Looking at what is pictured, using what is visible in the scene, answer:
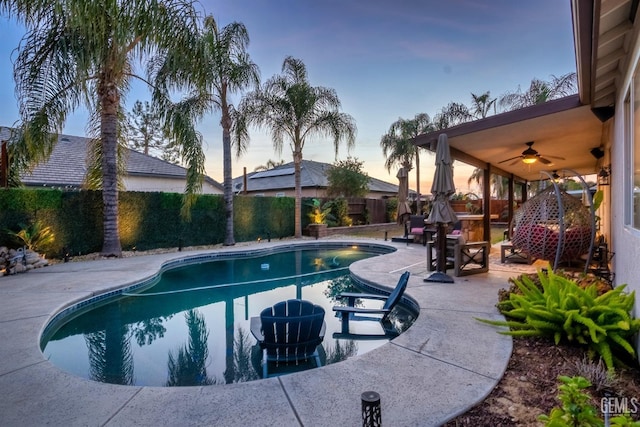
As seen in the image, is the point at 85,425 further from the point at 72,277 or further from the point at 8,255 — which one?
the point at 8,255

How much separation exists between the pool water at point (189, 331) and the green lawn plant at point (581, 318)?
1943 mm

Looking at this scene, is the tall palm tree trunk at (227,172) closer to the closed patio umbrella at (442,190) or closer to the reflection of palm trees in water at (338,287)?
the reflection of palm trees in water at (338,287)

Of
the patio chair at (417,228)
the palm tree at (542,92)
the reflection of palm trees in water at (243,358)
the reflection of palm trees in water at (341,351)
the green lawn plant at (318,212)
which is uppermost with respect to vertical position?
the palm tree at (542,92)

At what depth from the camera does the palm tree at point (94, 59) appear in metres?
8.04

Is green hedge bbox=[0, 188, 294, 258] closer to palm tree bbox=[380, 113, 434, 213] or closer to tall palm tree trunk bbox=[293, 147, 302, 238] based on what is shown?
tall palm tree trunk bbox=[293, 147, 302, 238]

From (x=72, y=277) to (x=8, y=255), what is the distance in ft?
7.84

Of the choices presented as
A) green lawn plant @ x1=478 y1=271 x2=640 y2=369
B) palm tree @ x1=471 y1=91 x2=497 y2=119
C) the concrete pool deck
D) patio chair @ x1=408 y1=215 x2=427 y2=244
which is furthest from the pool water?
palm tree @ x1=471 y1=91 x2=497 y2=119

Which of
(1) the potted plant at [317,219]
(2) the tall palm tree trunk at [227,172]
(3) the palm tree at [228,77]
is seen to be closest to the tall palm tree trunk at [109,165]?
(3) the palm tree at [228,77]

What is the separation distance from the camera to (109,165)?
35.5 ft

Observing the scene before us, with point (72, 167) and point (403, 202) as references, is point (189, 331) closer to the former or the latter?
point (403, 202)

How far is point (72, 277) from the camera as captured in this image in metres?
8.03

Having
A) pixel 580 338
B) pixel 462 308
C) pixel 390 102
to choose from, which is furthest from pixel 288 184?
pixel 580 338

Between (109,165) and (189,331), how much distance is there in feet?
25.4

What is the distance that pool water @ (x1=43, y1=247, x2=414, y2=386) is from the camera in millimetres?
4199
